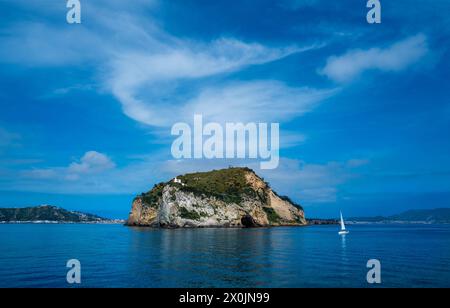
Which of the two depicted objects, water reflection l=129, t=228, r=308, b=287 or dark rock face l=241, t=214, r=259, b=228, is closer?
water reflection l=129, t=228, r=308, b=287

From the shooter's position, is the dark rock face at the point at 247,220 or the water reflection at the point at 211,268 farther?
the dark rock face at the point at 247,220

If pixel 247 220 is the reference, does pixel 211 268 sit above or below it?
above

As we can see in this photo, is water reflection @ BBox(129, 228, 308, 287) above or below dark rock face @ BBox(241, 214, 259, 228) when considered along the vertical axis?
above

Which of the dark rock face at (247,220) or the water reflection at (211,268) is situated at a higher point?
the water reflection at (211,268)

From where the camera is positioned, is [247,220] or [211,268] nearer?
[211,268]

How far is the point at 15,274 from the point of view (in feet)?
143

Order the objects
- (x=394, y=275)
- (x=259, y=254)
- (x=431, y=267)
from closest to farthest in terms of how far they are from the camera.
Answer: (x=394, y=275) → (x=431, y=267) → (x=259, y=254)

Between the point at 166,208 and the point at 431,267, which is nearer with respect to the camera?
the point at 431,267
